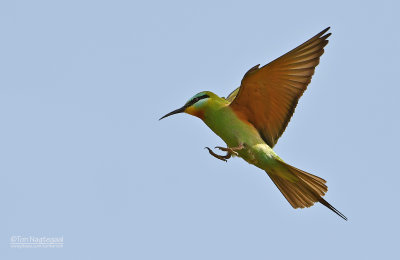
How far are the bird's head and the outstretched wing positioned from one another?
0.20m

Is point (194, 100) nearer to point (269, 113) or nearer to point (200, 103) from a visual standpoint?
point (200, 103)

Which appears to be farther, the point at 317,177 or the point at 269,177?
the point at 269,177

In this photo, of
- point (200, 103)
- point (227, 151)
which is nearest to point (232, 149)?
point (227, 151)

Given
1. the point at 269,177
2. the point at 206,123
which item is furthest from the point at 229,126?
the point at 269,177

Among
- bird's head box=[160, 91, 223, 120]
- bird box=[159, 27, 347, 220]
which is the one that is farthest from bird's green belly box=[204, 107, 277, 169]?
bird's head box=[160, 91, 223, 120]

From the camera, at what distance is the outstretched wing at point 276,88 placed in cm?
571

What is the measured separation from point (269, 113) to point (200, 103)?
58 cm

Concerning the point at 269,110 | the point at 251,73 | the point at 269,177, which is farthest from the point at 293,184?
the point at 251,73

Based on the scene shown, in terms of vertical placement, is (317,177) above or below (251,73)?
below

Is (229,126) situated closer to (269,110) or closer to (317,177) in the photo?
(269,110)

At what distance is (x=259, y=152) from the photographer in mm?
5859

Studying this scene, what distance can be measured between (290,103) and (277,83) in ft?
0.72

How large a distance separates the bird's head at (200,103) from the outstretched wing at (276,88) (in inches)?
8.0

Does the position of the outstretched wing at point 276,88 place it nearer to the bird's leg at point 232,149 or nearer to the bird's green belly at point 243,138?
the bird's green belly at point 243,138
